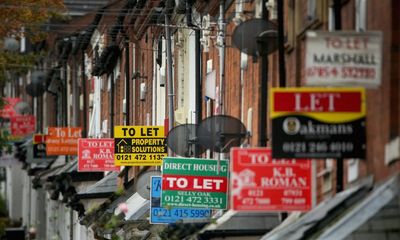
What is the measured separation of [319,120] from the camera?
61.4 ft

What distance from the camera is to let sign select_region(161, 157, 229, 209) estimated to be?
27.1 metres

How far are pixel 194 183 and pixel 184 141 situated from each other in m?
4.78

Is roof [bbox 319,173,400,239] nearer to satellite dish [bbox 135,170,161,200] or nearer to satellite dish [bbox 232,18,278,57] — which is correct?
satellite dish [bbox 232,18,278,57]

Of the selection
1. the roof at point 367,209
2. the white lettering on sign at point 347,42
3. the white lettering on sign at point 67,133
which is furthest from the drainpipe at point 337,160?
the white lettering on sign at point 67,133

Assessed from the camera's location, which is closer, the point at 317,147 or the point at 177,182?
the point at 317,147

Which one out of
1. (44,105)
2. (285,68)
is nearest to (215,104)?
(285,68)

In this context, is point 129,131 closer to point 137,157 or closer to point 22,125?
point 137,157

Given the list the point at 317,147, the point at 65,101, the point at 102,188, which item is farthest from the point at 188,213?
the point at 65,101

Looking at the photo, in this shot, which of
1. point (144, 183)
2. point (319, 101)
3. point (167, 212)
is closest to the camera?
point (319, 101)

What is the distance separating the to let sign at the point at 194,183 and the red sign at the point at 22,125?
4570 centimetres

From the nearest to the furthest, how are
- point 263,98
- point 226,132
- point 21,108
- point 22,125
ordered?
point 263,98
point 226,132
point 22,125
point 21,108

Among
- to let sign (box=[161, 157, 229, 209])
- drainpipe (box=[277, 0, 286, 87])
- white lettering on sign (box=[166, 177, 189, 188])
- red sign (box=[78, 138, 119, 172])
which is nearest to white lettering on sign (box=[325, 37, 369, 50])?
drainpipe (box=[277, 0, 286, 87])

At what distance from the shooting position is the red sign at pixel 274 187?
20422mm

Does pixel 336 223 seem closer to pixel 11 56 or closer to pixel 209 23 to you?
pixel 209 23
